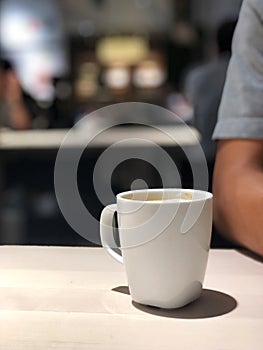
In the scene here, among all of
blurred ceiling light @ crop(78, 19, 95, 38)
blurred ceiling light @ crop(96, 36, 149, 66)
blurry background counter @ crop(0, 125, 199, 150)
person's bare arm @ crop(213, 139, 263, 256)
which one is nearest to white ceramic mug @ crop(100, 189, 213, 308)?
person's bare arm @ crop(213, 139, 263, 256)

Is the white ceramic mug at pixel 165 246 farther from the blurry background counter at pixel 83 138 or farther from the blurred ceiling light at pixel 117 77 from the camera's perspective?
the blurred ceiling light at pixel 117 77

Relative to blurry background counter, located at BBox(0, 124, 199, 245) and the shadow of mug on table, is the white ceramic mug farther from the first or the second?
blurry background counter, located at BBox(0, 124, 199, 245)

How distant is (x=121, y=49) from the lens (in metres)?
8.02

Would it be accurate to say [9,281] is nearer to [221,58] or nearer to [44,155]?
[44,155]

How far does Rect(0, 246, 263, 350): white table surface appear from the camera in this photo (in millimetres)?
488

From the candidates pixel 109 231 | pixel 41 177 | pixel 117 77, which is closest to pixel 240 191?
pixel 109 231

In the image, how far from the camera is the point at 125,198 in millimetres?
572

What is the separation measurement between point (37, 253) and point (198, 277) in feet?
0.90

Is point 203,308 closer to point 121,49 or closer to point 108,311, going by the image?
point 108,311

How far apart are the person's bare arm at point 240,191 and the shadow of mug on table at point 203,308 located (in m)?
0.18

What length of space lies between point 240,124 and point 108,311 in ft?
1.64

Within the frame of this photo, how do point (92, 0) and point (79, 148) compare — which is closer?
point (79, 148)

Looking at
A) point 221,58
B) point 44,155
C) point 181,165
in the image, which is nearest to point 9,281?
point 181,165

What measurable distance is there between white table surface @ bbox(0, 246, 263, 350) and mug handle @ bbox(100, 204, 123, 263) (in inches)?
1.5
